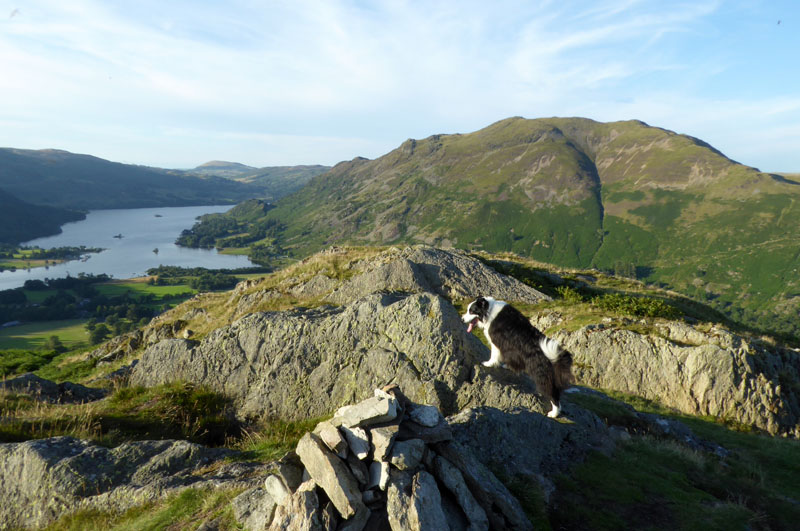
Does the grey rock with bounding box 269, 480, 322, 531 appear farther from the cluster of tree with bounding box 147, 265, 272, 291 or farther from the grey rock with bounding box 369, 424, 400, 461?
the cluster of tree with bounding box 147, 265, 272, 291

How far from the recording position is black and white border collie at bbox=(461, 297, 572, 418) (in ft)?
32.5

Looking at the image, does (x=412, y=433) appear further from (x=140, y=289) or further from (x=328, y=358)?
(x=140, y=289)

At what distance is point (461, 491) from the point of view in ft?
20.3

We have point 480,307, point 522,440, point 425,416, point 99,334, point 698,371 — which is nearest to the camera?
point 425,416

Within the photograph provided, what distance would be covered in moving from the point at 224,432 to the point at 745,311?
731 feet

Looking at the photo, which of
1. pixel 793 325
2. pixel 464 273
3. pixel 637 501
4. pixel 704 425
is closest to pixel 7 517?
pixel 637 501

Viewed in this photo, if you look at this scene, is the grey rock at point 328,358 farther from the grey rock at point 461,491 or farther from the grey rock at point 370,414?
the grey rock at point 370,414

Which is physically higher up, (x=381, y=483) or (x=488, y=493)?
(x=381, y=483)

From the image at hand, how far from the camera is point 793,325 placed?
154 meters

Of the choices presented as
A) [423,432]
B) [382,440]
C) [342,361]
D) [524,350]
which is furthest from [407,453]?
[342,361]

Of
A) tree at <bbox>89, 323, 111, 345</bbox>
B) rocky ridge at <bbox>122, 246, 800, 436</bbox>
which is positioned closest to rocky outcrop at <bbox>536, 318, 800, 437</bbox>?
rocky ridge at <bbox>122, 246, 800, 436</bbox>

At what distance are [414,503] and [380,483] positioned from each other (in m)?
0.58

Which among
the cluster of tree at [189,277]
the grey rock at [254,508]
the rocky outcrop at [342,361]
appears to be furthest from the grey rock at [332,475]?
the cluster of tree at [189,277]

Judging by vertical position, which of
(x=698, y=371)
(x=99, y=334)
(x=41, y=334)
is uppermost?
(x=698, y=371)
